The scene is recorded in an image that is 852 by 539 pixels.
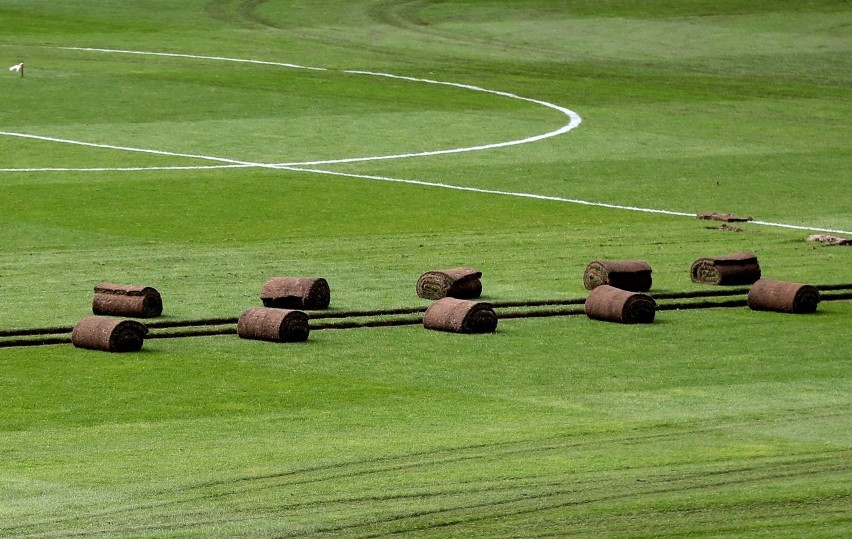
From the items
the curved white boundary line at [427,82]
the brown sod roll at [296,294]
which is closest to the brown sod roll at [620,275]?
the brown sod roll at [296,294]

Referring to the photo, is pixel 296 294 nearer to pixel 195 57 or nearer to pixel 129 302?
pixel 129 302

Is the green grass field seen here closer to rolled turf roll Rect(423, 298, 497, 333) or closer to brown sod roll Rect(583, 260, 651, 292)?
rolled turf roll Rect(423, 298, 497, 333)

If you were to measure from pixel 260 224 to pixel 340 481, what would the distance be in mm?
15482

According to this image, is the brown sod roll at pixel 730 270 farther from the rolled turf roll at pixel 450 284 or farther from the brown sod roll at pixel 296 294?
the brown sod roll at pixel 296 294

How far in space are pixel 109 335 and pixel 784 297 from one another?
8.03m

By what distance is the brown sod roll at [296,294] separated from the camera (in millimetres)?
23016

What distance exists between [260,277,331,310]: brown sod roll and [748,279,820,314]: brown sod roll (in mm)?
5154

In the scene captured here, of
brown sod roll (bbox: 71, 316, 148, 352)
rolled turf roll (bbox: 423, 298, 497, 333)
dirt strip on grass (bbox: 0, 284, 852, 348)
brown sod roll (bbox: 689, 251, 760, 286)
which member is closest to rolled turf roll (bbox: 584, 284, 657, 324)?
dirt strip on grass (bbox: 0, 284, 852, 348)

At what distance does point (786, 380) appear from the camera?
19.3 meters

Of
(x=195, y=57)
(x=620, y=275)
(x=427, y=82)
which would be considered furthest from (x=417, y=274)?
(x=195, y=57)

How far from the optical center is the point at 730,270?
2525 centimetres

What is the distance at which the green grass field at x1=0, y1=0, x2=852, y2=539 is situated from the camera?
1481cm

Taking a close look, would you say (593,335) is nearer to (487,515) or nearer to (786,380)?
(786,380)

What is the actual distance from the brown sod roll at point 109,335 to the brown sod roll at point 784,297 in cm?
748
